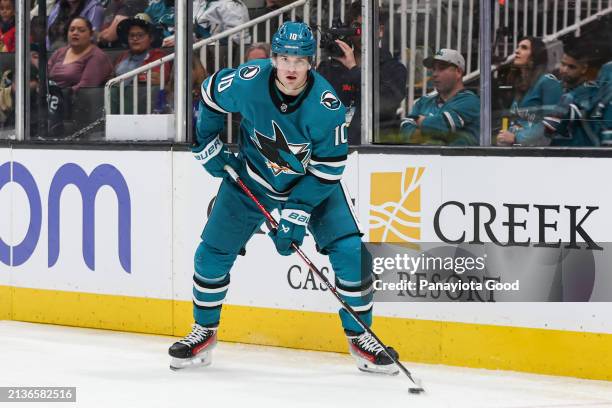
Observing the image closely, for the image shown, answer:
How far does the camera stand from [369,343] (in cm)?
505

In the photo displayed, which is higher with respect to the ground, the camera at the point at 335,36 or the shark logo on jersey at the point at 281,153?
the camera at the point at 335,36

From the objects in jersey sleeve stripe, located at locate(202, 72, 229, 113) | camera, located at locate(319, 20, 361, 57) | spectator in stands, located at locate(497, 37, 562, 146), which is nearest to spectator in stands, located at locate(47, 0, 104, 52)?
camera, located at locate(319, 20, 361, 57)

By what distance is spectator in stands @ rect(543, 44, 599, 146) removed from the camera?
4.91 m

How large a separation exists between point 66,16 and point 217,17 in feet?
3.04

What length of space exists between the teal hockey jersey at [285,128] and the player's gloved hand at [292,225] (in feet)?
0.13

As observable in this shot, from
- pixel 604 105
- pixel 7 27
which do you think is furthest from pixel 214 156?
pixel 7 27

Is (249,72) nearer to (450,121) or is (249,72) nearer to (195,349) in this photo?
(450,121)

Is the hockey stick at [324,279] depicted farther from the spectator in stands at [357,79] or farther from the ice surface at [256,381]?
the spectator in stands at [357,79]

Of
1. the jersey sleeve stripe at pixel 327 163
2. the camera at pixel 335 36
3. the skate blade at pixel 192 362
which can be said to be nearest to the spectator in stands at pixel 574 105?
the jersey sleeve stripe at pixel 327 163

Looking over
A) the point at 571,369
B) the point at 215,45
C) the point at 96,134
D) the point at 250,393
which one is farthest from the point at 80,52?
the point at 571,369

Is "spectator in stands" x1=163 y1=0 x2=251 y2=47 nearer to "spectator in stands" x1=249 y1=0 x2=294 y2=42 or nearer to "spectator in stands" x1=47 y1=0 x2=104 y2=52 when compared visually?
"spectator in stands" x1=249 y1=0 x2=294 y2=42

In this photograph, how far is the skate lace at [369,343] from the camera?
5.01 meters

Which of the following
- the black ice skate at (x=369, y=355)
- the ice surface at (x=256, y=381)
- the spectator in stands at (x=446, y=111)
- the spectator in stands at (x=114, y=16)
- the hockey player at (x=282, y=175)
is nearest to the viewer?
the ice surface at (x=256, y=381)

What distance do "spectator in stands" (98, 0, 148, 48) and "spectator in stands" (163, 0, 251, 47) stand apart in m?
0.25
